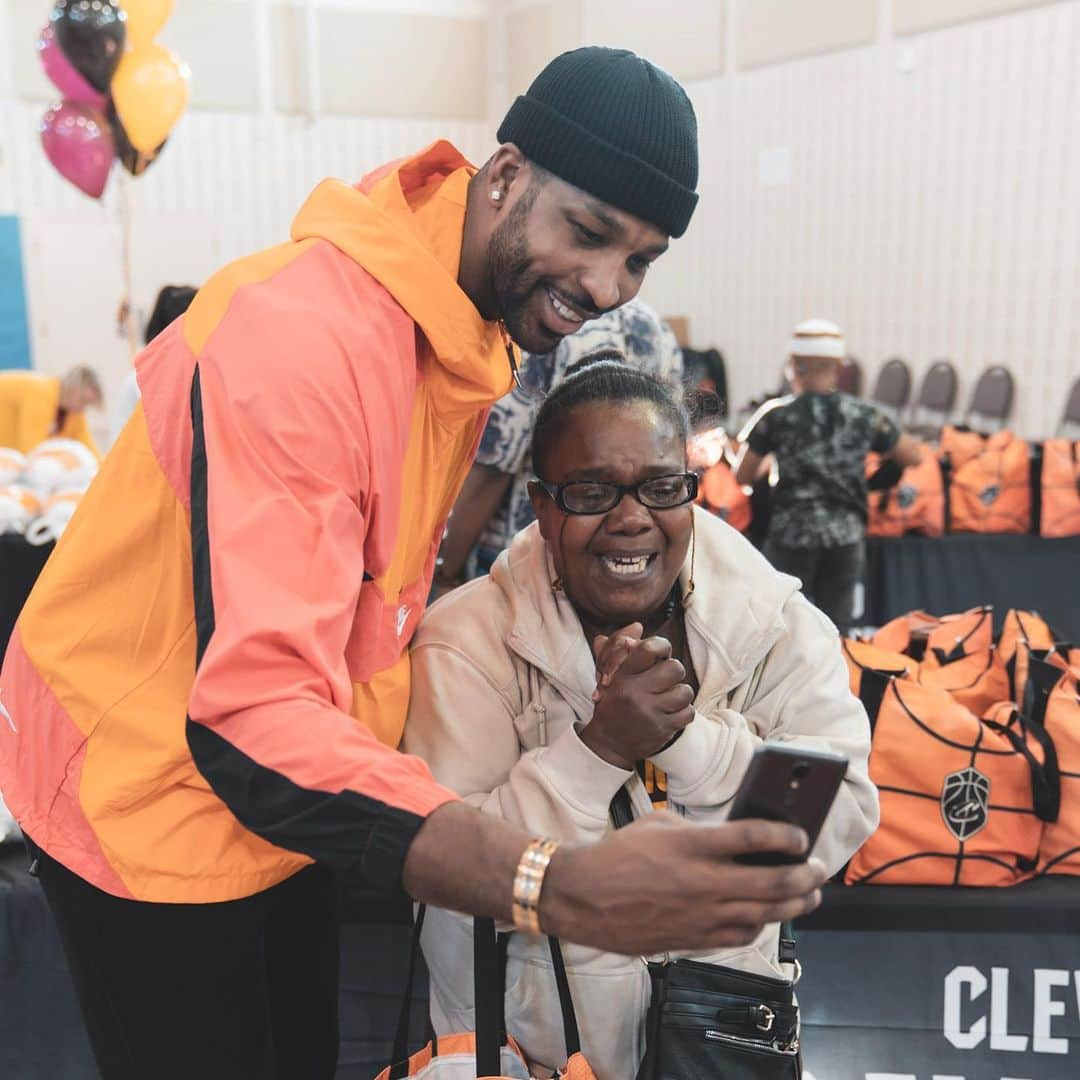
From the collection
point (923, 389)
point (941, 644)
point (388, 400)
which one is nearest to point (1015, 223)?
point (923, 389)

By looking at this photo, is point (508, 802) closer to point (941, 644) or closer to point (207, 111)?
point (941, 644)

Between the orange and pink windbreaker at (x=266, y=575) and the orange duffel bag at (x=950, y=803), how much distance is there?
1010 millimetres

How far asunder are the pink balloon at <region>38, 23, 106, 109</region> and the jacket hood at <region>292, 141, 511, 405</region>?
4.91 m

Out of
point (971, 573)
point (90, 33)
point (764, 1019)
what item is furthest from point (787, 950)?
point (90, 33)

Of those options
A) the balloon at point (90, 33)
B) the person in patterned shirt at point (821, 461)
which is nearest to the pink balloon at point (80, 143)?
the balloon at point (90, 33)

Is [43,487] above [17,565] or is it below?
above

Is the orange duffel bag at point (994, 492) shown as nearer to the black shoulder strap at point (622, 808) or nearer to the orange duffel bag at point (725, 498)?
the orange duffel bag at point (725, 498)

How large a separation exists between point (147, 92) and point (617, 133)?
5.22 metres

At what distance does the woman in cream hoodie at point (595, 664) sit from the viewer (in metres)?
1.29

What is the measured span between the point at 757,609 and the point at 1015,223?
6727 millimetres

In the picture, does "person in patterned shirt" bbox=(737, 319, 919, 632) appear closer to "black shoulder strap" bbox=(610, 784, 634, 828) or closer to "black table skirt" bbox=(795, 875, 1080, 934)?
"black table skirt" bbox=(795, 875, 1080, 934)

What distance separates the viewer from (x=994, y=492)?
449 cm

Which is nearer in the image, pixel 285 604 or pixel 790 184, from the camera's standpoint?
pixel 285 604

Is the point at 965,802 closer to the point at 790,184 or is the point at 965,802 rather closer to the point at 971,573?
the point at 971,573
